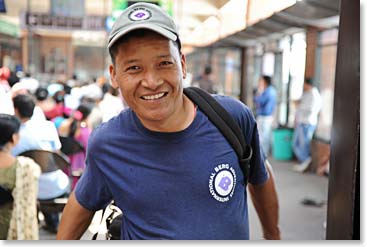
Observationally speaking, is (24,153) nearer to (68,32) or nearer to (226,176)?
(226,176)

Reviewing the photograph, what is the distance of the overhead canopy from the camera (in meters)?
1.76

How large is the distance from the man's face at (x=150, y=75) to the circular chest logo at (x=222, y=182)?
0.20 m

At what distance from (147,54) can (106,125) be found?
0.82ft

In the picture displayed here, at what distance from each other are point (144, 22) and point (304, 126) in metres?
5.36

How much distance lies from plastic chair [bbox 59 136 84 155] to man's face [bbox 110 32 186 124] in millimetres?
1075

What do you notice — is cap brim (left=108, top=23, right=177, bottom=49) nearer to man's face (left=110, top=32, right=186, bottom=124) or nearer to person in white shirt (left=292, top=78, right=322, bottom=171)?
man's face (left=110, top=32, right=186, bottom=124)

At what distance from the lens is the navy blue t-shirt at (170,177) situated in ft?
4.11

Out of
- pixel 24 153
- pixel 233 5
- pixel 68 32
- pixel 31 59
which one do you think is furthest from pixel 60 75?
pixel 233 5

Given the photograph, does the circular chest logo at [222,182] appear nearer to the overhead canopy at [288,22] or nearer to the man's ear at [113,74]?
the man's ear at [113,74]

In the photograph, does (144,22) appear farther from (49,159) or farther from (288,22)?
(49,159)

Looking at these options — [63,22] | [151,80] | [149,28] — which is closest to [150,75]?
[151,80]

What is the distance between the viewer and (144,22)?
1.17 meters

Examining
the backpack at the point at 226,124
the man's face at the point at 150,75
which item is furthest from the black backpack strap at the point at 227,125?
the man's face at the point at 150,75

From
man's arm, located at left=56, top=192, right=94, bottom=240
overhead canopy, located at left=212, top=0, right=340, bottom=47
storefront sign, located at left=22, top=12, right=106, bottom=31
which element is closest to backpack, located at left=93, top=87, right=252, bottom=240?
man's arm, located at left=56, top=192, right=94, bottom=240
